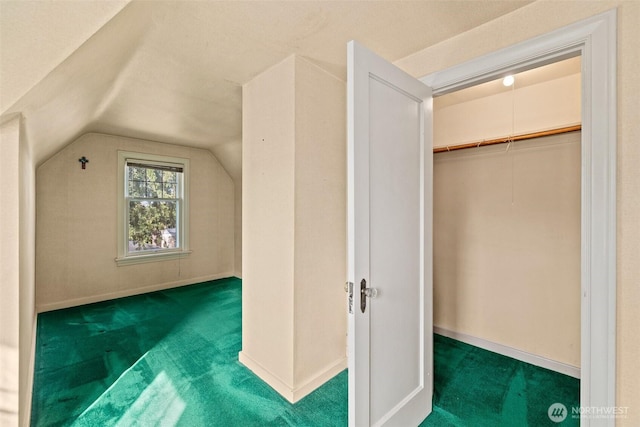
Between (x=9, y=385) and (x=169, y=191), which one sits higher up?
(x=169, y=191)

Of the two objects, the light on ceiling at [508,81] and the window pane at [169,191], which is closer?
the light on ceiling at [508,81]

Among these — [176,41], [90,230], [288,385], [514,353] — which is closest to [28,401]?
[288,385]

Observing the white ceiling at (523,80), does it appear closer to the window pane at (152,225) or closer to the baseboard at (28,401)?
the baseboard at (28,401)

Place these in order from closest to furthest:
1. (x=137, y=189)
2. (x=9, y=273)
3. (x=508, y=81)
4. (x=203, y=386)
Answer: (x=9, y=273), (x=203, y=386), (x=508, y=81), (x=137, y=189)

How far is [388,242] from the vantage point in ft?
4.55

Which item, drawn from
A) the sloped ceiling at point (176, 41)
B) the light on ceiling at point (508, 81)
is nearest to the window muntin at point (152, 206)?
the sloped ceiling at point (176, 41)

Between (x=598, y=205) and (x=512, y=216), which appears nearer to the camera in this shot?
(x=598, y=205)

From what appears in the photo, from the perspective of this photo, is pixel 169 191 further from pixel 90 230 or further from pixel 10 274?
pixel 10 274

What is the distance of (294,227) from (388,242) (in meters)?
0.70

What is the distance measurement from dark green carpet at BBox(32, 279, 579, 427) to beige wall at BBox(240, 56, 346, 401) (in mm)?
208

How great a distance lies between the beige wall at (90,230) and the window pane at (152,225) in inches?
9.0

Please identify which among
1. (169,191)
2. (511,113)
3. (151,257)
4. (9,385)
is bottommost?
(9,385)

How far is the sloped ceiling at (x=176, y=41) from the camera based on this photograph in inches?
43.9

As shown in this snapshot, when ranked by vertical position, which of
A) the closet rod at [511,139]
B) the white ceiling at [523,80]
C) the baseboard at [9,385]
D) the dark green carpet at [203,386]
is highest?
the white ceiling at [523,80]
